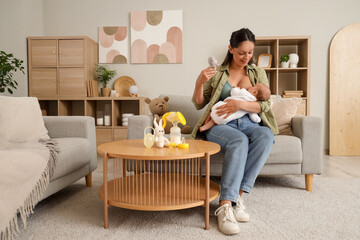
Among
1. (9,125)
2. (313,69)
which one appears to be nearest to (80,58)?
(9,125)

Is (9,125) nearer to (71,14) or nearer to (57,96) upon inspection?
(57,96)

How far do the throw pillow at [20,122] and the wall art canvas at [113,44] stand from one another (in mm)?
2114

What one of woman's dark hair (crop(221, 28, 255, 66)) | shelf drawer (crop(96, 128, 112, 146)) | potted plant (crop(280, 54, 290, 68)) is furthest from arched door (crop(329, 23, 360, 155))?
shelf drawer (crop(96, 128, 112, 146))

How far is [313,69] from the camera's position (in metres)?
3.84

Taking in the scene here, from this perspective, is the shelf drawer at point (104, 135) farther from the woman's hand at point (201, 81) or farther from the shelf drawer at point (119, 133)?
the woman's hand at point (201, 81)

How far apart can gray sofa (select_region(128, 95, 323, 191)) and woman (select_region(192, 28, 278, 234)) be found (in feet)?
0.54

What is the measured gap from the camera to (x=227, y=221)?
140cm

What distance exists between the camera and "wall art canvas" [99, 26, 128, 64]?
13.0ft

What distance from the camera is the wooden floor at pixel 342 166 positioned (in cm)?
266

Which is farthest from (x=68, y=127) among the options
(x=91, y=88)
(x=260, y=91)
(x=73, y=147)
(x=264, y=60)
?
(x=264, y=60)

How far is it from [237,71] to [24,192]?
4.93ft

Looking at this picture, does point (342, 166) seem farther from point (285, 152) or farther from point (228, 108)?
point (228, 108)

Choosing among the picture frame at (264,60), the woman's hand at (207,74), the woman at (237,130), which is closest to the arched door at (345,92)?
the picture frame at (264,60)

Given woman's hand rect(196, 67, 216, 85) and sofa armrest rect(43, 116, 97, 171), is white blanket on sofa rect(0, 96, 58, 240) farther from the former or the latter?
woman's hand rect(196, 67, 216, 85)
